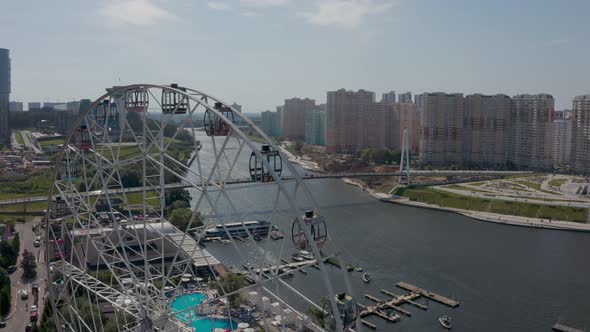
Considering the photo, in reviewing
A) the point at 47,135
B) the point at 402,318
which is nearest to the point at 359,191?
the point at 402,318

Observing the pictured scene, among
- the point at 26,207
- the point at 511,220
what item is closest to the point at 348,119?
the point at 511,220

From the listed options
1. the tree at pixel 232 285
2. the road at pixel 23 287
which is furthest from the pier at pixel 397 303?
the road at pixel 23 287

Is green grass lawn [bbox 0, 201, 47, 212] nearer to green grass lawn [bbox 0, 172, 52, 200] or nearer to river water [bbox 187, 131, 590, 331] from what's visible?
green grass lawn [bbox 0, 172, 52, 200]

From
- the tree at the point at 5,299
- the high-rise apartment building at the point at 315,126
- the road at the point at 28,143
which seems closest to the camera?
the tree at the point at 5,299

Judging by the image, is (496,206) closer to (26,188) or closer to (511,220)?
(511,220)

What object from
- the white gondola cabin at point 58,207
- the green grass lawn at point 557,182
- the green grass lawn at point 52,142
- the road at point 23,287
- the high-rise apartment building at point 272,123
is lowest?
the road at point 23,287

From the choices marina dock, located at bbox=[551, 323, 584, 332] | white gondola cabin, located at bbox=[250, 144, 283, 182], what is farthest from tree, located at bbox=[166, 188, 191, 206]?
white gondola cabin, located at bbox=[250, 144, 283, 182]

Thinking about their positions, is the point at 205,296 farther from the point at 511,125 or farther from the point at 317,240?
the point at 511,125

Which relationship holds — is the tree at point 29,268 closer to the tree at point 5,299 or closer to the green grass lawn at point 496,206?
the tree at point 5,299
